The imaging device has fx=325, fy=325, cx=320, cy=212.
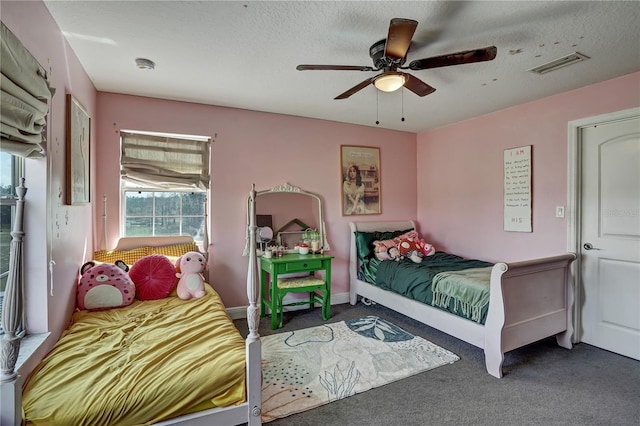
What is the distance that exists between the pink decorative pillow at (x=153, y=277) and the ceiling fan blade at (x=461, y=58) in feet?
7.95

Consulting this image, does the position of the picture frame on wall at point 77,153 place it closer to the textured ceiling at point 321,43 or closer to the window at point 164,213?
the textured ceiling at point 321,43

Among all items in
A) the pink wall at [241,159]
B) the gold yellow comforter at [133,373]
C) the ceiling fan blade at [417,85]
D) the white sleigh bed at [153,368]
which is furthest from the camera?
the pink wall at [241,159]

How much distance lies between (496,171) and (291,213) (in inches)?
93.1

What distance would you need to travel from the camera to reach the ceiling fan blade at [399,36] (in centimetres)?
157

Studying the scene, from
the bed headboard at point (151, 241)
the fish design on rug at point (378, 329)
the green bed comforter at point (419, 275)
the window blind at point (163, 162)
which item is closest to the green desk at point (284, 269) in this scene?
the fish design on rug at point (378, 329)

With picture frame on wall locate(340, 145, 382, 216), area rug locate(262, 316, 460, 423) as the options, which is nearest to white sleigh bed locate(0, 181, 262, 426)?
area rug locate(262, 316, 460, 423)

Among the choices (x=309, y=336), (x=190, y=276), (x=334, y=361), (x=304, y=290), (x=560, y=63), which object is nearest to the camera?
(x=560, y=63)

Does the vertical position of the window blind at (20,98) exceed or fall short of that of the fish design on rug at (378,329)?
it exceeds it

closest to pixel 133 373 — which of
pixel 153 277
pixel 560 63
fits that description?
pixel 153 277

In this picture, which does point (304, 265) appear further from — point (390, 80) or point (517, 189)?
point (517, 189)

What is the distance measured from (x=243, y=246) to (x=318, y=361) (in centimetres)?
154

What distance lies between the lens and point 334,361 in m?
2.58

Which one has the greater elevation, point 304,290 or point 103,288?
point 103,288

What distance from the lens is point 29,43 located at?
1.59 m
